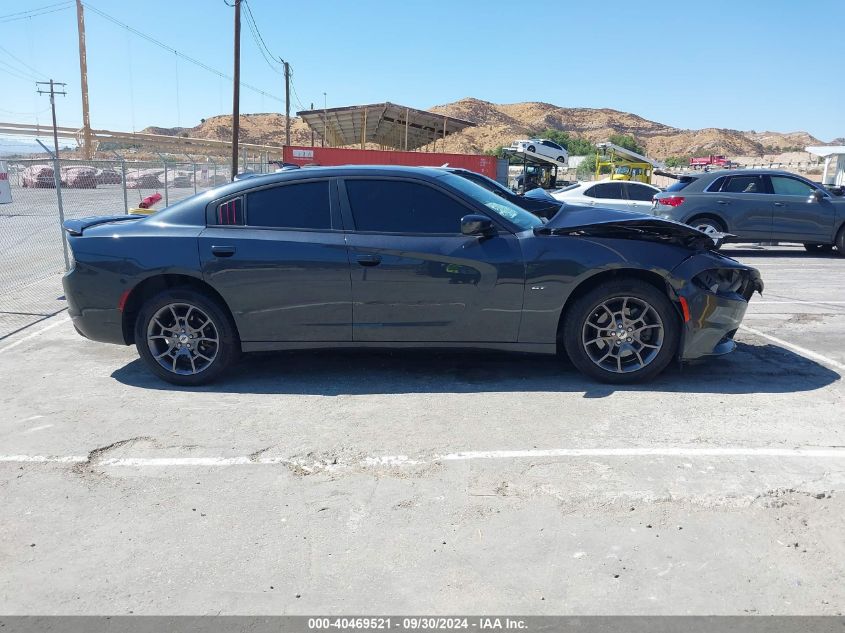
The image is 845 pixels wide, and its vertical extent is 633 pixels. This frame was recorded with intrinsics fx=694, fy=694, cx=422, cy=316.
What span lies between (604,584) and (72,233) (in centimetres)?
467

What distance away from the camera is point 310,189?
527 cm

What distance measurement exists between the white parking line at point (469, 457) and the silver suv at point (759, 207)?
9.41 metres

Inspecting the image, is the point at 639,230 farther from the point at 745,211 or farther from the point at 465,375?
the point at 745,211

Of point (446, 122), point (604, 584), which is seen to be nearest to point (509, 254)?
point (604, 584)

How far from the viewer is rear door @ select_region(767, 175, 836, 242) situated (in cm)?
1276

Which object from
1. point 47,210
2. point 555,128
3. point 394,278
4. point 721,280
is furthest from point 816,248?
point 555,128

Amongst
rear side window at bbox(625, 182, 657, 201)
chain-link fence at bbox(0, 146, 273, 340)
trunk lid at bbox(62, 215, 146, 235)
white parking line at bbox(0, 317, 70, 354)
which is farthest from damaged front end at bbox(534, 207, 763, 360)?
rear side window at bbox(625, 182, 657, 201)

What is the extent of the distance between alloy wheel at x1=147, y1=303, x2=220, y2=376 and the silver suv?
984cm

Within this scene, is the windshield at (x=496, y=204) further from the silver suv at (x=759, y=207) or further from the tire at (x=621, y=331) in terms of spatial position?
the silver suv at (x=759, y=207)

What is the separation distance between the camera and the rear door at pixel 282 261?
16.8 feet

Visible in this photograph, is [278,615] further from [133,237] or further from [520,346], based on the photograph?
[133,237]

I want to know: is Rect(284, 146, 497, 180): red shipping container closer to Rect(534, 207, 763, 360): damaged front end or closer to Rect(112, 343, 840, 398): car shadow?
Rect(112, 343, 840, 398): car shadow

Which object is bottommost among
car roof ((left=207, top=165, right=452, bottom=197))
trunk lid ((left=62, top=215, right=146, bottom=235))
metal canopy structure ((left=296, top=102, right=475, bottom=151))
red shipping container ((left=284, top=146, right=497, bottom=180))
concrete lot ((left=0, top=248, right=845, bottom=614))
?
concrete lot ((left=0, top=248, right=845, bottom=614))
